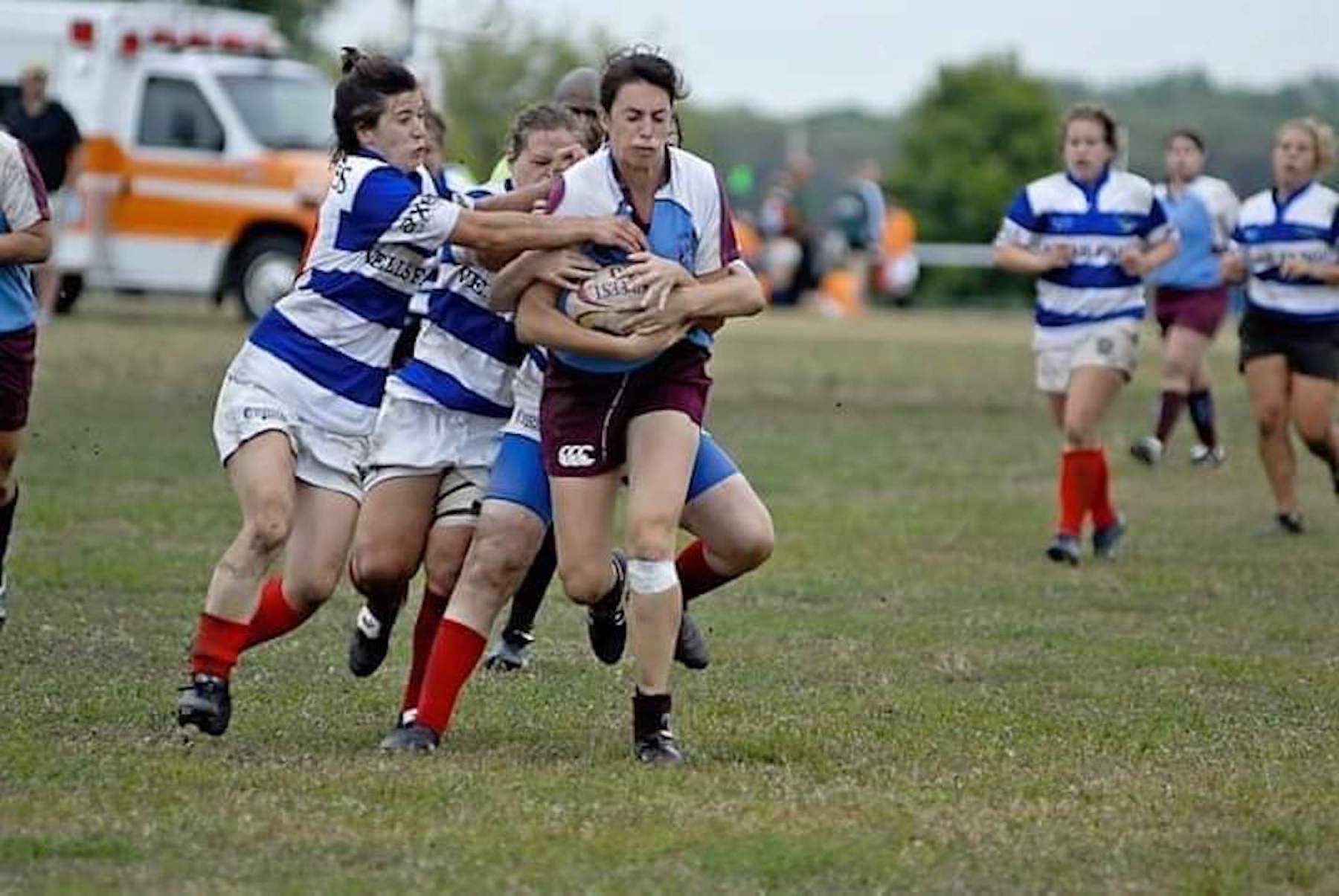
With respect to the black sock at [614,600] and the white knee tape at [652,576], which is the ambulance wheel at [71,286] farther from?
the white knee tape at [652,576]

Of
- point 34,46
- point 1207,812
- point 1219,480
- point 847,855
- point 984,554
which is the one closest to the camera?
point 847,855

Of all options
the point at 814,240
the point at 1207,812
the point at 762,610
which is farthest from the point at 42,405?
the point at 814,240

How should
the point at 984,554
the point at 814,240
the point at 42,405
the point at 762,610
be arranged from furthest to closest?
the point at 814,240 → the point at 42,405 → the point at 984,554 → the point at 762,610

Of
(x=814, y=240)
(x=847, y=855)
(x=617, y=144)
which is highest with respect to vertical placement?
(x=617, y=144)

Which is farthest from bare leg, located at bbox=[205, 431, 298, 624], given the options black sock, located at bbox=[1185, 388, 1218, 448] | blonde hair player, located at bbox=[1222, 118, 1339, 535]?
black sock, located at bbox=[1185, 388, 1218, 448]

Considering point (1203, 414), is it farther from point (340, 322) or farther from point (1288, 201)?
point (340, 322)

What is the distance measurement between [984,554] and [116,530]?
395cm

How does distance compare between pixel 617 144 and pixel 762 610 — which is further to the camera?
pixel 762 610

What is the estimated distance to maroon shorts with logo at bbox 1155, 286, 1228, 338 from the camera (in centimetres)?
1762

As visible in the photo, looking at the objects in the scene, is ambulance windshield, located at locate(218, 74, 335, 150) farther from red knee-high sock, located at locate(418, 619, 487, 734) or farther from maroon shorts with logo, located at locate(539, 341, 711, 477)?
maroon shorts with logo, located at locate(539, 341, 711, 477)

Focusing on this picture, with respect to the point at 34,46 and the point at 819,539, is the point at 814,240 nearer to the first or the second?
the point at 34,46

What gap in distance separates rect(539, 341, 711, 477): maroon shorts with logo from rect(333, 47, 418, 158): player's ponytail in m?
0.89

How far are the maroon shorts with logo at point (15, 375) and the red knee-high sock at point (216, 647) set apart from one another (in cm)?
191

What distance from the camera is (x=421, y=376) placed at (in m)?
8.29
